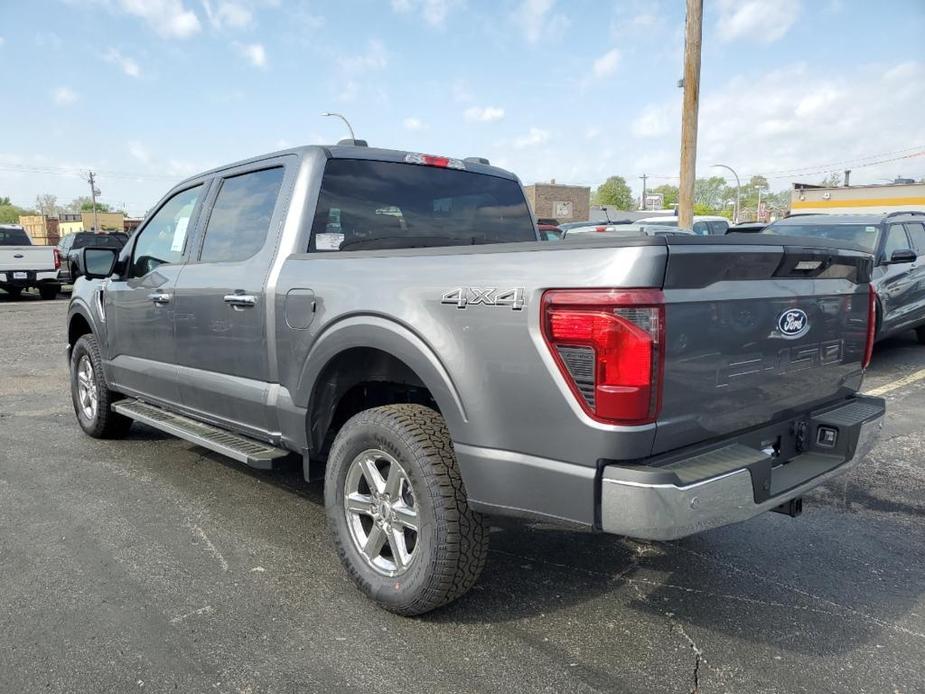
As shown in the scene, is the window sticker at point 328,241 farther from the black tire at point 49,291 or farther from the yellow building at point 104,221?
the yellow building at point 104,221

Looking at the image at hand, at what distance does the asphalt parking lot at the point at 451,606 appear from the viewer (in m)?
2.52

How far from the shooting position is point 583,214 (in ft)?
229

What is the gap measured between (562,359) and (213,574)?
2.05 meters

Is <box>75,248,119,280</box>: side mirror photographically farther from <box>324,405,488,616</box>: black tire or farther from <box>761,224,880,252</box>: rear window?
<box>761,224,880,252</box>: rear window

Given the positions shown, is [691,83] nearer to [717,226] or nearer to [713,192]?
[717,226]

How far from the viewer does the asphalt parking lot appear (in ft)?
8.28

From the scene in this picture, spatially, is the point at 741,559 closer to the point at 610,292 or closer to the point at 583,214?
the point at 610,292

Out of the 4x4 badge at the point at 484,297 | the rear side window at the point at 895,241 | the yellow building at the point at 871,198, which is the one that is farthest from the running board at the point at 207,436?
the yellow building at the point at 871,198

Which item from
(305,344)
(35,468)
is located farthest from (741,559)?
(35,468)

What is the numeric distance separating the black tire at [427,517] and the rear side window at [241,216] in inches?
53.6

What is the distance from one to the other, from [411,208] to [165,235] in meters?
1.83

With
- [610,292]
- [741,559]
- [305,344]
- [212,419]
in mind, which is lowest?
[741,559]

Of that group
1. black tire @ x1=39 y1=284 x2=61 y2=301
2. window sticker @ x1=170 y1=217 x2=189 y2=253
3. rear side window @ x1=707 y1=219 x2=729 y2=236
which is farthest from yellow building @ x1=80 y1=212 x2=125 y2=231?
window sticker @ x1=170 y1=217 x2=189 y2=253

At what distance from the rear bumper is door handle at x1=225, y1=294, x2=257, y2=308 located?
6.74 feet
